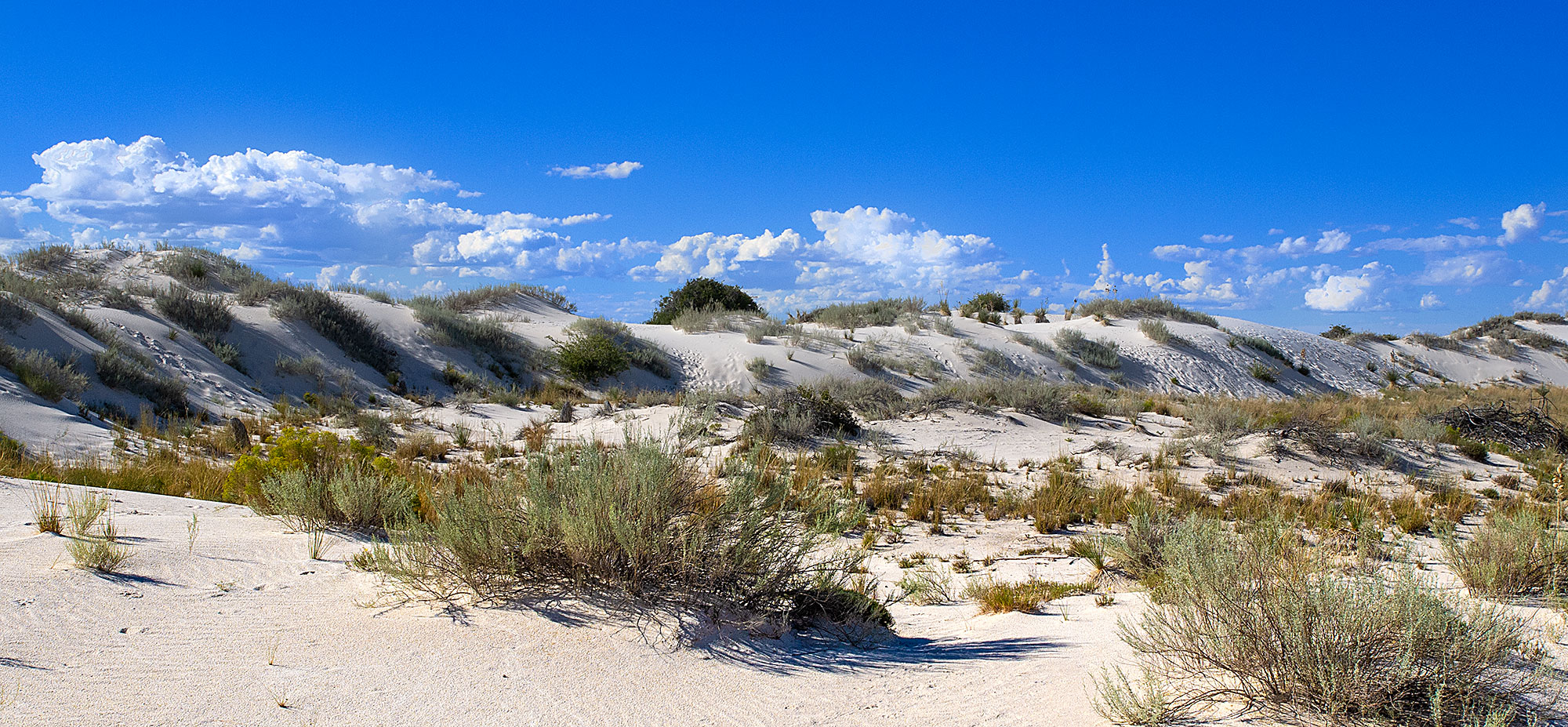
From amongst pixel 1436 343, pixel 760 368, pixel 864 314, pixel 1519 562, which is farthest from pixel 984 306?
pixel 1519 562

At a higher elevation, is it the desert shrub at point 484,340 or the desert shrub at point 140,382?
the desert shrub at point 484,340

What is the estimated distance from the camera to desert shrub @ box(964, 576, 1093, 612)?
4.64 m

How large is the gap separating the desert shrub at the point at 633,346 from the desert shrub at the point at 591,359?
74 centimetres

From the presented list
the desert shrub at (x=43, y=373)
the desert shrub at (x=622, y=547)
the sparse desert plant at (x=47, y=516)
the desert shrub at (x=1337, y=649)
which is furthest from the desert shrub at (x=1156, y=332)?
the sparse desert plant at (x=47, y=516)

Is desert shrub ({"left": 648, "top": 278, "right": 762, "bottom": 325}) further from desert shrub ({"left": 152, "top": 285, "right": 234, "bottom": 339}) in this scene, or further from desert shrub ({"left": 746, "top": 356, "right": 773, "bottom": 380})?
desert shrub ({"left": 152, "top": 285, "right": 234, "bottom": 339})

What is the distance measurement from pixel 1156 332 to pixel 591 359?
68.6 ft

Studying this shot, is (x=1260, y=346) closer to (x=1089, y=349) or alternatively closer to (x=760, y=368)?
(x=1089, y=349)

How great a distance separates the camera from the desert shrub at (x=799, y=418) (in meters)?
11.5

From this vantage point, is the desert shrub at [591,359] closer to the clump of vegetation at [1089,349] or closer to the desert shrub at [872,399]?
the desert shrub at [872,399]

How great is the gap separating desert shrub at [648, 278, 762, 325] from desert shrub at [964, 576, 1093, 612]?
2531 centimetres

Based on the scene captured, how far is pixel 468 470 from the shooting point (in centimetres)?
802

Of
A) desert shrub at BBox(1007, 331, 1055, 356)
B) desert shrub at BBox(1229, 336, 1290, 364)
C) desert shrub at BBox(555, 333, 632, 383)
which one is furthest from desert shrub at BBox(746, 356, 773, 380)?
desert shrub at BBox(1229, 336, 1290, 364)

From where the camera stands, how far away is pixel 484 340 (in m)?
21.4

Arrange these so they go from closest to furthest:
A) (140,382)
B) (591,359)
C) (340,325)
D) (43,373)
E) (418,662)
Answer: (418,662), (43,373), (140,382), (340,325), (591,359)
